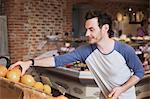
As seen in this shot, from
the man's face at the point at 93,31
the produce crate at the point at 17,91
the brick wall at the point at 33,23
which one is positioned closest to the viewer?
the produce crate at the point at 17,91

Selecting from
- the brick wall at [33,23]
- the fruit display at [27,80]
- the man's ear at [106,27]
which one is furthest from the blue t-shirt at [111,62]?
the brick wall at [33,23]

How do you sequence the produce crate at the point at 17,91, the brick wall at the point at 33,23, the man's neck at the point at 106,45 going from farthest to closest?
the brick wall at the point at 33,23
the man's neck at the point at 106,45
the produce crate at the point at 17,91

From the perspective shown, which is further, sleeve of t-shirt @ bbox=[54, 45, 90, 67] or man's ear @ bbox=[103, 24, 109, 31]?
sleeve of t-shirt @ bbox=[54, 45, 90, 67]

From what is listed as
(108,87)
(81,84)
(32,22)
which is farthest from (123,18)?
(108,87)

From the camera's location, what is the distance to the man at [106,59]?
7.38ft

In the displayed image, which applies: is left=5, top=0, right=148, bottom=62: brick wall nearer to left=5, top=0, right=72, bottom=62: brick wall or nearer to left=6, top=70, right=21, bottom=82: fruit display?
left=5, top=0, right=72, bottom=62: brick wall

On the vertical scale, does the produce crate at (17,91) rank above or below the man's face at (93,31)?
below

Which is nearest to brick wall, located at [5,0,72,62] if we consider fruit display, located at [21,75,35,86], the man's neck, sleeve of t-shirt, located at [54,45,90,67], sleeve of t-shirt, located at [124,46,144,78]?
sleeve of t-shirt, located at [54,45,90,67]

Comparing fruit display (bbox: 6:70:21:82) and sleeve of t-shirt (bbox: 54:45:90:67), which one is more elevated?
sleeve of t-shirt (bbox: 54:45:90:67)

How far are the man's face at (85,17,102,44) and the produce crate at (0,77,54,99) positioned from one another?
68 centimetres

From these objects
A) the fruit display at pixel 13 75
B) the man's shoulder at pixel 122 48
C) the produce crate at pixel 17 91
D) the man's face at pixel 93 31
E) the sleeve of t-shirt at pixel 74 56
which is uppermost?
the man's face at pixel 93 31

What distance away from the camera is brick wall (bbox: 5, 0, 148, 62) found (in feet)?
22.2

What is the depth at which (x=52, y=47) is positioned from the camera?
7.39 metres

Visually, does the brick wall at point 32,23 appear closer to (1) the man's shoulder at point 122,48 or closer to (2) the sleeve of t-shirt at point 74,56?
(2) the sleeve of t-shirt at point 74,56
